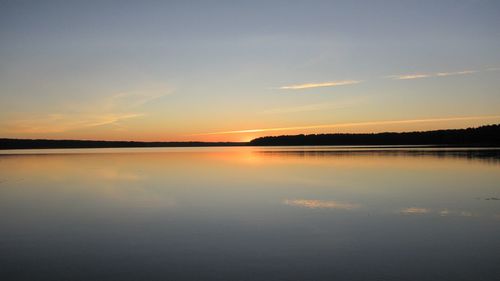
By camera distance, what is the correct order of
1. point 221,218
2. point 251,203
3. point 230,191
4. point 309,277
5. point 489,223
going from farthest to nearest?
point 230,191 → point 251,203 → point 221,218 → point 489,223 → point 309,277

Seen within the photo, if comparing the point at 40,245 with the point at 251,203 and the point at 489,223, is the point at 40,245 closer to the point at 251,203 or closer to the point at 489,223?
the point at 251,203

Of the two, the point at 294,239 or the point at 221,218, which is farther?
the point at 221,218

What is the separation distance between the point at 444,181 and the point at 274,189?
757 centimetres

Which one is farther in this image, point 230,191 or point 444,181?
point 444,181

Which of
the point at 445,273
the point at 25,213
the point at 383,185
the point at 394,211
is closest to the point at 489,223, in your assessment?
the point at 394,211

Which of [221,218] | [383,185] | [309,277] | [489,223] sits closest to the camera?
[309,277]

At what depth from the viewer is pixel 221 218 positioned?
34.0 feet

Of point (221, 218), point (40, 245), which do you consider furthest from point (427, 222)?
point (40, 245)

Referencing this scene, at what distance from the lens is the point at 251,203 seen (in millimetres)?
12680

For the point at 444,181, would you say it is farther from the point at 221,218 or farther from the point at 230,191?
the point at 221,218

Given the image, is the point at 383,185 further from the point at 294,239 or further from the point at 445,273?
the point at 445,273

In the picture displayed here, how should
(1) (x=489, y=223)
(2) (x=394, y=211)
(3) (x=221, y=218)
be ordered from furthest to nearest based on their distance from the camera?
(2) (x=394, y=211) → (3) (x=221, y=218) → (1) (x=489, y=223)

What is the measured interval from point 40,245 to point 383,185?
1290 centimetres

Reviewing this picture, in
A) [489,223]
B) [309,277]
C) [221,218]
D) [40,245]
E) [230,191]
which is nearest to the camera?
[309,277]
